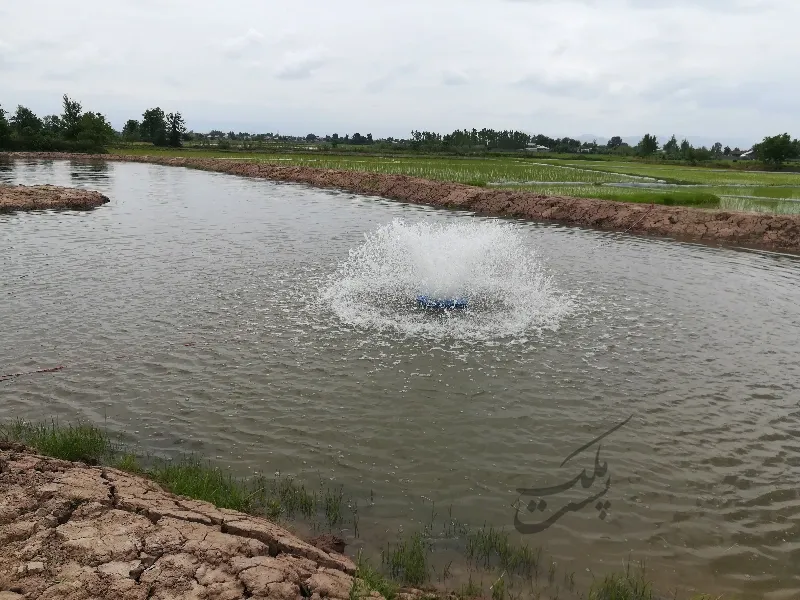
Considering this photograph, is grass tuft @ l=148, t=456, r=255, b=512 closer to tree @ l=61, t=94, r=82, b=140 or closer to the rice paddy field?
the rice paddy field

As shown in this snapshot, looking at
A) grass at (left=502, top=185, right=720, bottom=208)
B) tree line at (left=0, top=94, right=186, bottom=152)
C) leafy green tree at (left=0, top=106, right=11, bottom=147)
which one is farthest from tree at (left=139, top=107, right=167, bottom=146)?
grass at (left=502, top=185, right=720, bottom=208)

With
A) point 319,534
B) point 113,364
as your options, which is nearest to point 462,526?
point 319,534

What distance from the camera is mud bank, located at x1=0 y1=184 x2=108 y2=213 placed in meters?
35.2

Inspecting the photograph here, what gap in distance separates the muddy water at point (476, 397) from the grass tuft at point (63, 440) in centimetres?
53

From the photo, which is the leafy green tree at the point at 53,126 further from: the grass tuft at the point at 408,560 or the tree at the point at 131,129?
the grass tuft at the point at 408,560

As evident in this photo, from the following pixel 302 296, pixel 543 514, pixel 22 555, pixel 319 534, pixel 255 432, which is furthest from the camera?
pixel 302 296

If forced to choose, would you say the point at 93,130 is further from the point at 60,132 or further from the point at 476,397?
the point at 476,397

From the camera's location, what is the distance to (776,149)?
275 feet

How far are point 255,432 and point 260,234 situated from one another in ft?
65.2

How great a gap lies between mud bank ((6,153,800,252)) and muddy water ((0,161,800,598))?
35.9 feet

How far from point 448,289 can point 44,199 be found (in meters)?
32.7

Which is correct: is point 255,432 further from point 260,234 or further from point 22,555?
point 260,234

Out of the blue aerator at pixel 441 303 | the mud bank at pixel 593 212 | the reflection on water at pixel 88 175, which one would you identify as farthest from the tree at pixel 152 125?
the blue aerator at pixel 441 303

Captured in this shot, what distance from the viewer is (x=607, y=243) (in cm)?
2838
